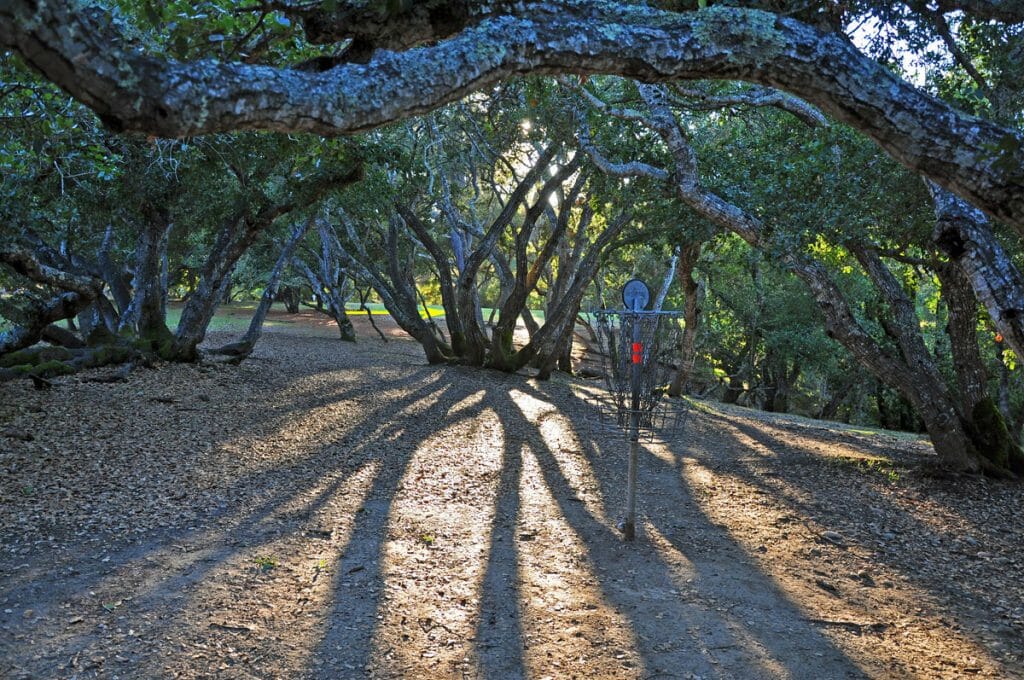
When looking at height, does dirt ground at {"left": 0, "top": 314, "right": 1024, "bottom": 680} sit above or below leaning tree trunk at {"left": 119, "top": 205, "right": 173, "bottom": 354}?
below

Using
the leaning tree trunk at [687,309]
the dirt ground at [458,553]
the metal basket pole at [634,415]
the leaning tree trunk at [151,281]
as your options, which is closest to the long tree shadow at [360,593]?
the dirt ground at [458,553]

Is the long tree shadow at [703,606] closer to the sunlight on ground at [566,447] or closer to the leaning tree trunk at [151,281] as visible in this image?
the sunlight on ground at [566,447]

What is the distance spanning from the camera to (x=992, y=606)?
14.5 ft

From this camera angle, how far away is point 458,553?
4.91 meters

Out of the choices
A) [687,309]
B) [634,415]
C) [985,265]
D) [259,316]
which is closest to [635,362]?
[634,415]

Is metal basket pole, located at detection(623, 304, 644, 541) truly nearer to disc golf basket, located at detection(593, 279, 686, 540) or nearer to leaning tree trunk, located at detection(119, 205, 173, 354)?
disc golf basket, located at detection(593, 279, 686, 540)

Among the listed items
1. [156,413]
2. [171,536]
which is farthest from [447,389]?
[171,536]

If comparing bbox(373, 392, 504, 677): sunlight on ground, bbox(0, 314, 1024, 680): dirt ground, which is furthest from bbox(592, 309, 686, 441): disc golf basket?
bbox(373, 392, 504, 677): sunlight on ground

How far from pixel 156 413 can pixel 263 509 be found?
10.9 feet

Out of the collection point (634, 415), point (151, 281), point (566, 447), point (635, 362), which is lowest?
point (566, 447)

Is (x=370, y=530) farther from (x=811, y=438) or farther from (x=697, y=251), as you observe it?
(x=697, y=251)

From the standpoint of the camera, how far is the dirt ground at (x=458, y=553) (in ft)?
11.6

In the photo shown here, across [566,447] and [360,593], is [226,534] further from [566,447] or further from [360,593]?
[566,447]

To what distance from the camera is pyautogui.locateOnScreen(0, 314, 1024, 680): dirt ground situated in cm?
353
